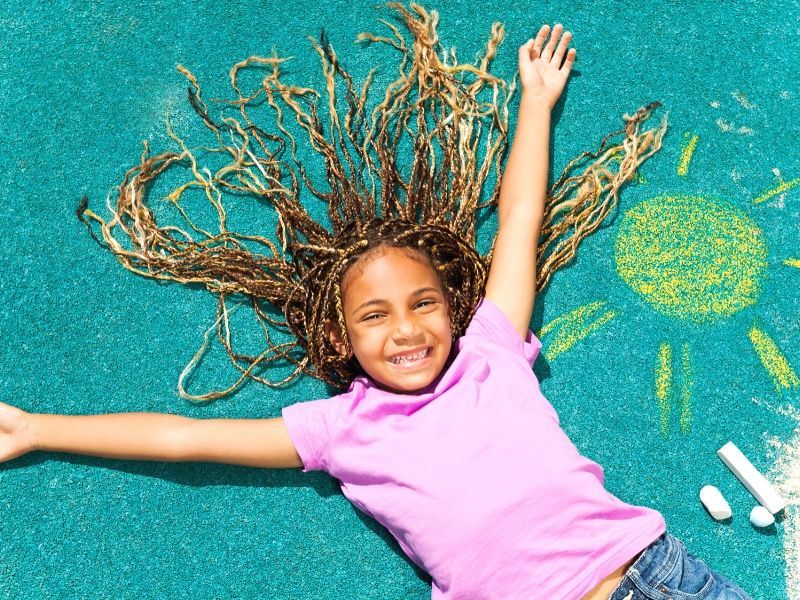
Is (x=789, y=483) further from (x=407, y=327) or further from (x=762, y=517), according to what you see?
(x=407, y=327)

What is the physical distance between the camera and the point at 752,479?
1572 mm

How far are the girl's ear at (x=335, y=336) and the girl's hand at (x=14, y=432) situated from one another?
2.16ft

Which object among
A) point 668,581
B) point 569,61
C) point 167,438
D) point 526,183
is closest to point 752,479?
point 668,581

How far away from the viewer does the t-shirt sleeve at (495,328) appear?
148 centimetres

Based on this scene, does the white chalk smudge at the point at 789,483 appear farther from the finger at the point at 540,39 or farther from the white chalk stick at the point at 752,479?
the finger at the point at 540,39

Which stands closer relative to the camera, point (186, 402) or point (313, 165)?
point (186, 402)

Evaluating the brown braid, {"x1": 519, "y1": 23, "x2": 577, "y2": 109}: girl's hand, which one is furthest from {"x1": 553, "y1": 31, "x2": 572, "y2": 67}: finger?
the brown braid

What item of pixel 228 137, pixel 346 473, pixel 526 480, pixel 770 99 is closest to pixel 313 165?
pixel 228 137

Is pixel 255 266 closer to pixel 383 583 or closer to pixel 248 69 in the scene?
pixel 248 69

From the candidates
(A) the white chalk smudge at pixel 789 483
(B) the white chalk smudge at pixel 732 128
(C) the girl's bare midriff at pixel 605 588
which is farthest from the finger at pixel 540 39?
(C) the girl's bare midriff at pixel 605 588

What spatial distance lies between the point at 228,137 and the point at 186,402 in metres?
0.62

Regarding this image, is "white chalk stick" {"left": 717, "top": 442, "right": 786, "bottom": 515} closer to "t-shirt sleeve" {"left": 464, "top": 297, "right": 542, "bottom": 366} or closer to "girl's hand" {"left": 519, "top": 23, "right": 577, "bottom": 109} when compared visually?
"t-shirt sleeve" {"left": 464, "top": 297, "right": 542, "bottom": 366}

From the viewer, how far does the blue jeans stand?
135 cm

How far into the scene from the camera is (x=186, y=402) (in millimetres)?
1600
